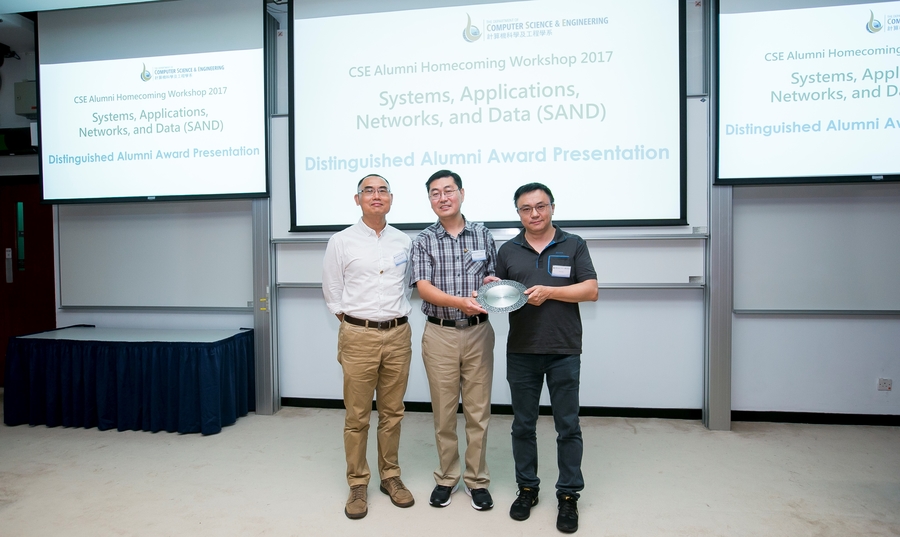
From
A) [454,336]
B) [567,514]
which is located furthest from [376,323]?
[567,514]

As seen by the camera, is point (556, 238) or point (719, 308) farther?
point (719, 308)

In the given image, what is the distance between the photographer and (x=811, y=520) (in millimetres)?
2072

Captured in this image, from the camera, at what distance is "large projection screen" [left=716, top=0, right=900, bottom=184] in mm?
2988

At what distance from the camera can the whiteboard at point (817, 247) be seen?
3.19 meters

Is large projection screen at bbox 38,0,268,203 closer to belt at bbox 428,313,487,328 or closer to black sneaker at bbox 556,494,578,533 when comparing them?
belt at bbox 428,313,487,328

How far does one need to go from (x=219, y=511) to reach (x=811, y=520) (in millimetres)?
2803

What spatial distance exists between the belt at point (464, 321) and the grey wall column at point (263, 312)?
1943 millimetres

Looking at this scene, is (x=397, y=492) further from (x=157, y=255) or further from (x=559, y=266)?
(x=157, y=255)

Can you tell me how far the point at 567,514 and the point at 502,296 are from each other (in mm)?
1027

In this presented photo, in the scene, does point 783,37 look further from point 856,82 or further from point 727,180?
point 727,180

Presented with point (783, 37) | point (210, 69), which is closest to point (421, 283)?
point (210, 69)

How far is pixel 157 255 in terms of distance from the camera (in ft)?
12.6

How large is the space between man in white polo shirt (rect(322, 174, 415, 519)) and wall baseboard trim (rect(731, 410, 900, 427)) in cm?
265

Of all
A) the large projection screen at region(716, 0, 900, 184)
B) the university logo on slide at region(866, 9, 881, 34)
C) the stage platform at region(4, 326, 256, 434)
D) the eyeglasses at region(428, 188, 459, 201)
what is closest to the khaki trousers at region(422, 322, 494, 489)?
the eyeglasses at region(428, 188, 459, 201)
